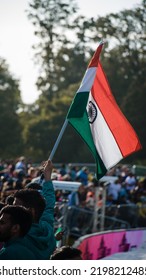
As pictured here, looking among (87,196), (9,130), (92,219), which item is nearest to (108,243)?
(92,219)

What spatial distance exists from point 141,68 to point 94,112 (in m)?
55.1

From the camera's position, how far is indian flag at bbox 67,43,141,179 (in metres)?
9.02

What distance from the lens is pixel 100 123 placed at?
368 inches

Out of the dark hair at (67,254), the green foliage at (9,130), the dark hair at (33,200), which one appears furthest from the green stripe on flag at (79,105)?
the green foliage at (9,130)

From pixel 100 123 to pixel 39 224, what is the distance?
10.1 ft

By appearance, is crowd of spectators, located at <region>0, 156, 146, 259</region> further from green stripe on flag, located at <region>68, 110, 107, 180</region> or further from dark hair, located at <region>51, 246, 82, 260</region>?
dark hair, located at <region>51, 246, 82, 260</region>

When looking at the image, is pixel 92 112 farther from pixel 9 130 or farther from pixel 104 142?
pixel 9 130

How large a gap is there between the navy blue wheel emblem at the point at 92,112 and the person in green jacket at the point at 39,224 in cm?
242

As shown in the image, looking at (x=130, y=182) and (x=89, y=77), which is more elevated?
(x=89, y=77)

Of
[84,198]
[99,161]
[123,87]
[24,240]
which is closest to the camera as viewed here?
[24,240]

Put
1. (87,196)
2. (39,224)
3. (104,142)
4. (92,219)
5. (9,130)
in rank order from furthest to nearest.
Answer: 1. (9,130)
2. (87,196)
3. (92,219)
4. (104,142)
5. (39,224)

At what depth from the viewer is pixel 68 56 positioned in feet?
247
